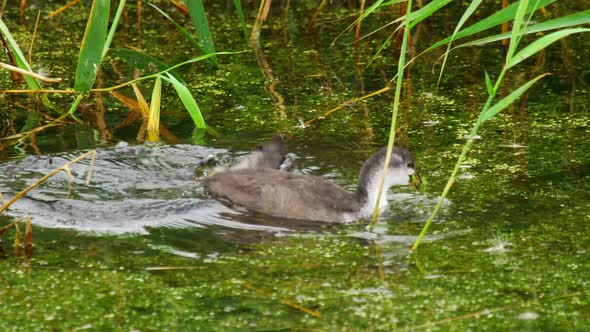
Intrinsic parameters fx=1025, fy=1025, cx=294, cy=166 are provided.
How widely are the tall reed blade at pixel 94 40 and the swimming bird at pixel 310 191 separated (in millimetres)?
1030

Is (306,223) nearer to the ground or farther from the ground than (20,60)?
nearer to the ground

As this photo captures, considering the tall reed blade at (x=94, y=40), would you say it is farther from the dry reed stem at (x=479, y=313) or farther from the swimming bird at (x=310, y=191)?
the dry reed stem at (x=479, y=313)

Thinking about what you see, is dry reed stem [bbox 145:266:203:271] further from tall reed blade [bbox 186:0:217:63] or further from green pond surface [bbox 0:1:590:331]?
tall reed blade [bbox 186:0:217:63]

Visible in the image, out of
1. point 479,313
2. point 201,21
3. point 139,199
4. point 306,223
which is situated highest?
point 201,21

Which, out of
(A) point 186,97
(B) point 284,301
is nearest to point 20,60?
(A) point 186,97

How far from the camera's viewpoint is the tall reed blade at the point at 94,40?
6.02 m

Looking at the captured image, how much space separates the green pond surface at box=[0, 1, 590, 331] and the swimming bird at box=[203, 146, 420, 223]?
0.38 ft

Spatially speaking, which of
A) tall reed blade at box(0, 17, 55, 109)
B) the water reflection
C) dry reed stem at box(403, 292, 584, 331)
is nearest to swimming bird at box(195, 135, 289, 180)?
the water reflection

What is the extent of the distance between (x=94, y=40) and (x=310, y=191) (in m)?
1.57

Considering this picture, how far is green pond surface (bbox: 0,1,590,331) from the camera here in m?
4.63

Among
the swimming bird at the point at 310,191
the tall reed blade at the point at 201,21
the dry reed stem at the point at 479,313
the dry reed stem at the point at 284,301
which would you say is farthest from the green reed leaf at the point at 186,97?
the dry reed stem at the point at 479,313

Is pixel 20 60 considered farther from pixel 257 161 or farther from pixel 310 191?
pixel 310 191

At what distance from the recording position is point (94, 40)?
20.1 ft

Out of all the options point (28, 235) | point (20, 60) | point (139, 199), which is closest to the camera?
point (28, 235)
